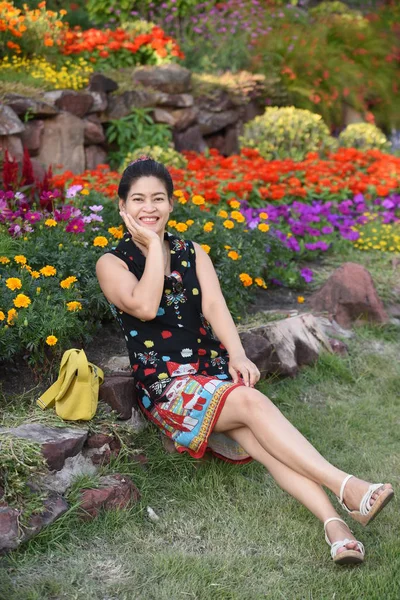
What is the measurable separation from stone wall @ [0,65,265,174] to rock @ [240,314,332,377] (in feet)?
8.34

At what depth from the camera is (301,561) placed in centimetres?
279

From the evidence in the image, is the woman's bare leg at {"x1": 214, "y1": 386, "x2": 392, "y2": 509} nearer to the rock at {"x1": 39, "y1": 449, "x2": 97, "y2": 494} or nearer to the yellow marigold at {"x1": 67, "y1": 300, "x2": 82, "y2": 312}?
the rock at {"x1": 39, "y1": 449, "x2": 97, "y2": 494}

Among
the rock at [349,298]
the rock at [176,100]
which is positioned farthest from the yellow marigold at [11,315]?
the rock at [176,100]

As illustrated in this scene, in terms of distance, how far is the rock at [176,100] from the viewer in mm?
7496

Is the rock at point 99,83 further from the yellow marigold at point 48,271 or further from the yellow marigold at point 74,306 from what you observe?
the yellow marigold at point 74,306

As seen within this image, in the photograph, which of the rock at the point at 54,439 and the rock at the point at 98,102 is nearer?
the rock at the point at 54,439

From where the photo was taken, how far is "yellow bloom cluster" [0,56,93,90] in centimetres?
685

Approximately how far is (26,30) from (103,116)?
100cm

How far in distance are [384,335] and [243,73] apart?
14.9 feet

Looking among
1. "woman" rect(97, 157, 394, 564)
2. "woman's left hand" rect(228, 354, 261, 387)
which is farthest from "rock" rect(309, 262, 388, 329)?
"woman's left hand" rect(228, 354, 261, 387)

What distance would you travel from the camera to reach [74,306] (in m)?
3.46

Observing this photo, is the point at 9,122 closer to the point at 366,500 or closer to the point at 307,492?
the point at 307,492

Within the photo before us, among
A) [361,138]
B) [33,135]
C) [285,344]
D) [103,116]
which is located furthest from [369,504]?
[361,138]

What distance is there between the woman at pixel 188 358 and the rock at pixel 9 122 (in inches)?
113
